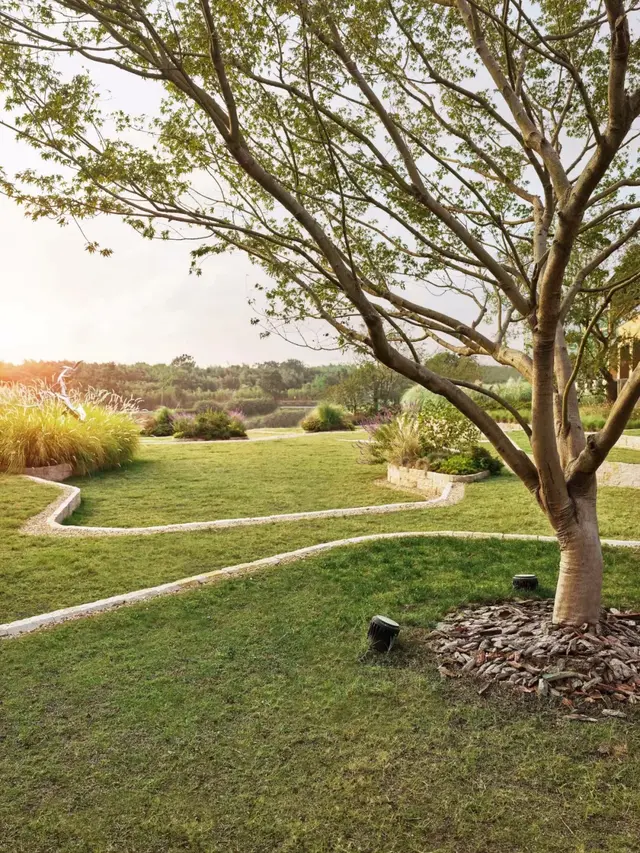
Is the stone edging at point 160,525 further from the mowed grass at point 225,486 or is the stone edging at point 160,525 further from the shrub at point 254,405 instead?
the shrub at point 254,405

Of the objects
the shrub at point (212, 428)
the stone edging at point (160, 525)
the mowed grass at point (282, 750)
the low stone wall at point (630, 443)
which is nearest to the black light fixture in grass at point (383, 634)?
the mowed grass at point (282, 750)

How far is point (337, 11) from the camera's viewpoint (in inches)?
135

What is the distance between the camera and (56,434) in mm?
10391

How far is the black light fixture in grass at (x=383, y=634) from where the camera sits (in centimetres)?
346

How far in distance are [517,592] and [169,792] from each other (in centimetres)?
282

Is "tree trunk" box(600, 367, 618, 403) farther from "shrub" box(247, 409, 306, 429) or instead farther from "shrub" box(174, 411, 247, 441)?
"shrub" box(247, 409, 306, 429)

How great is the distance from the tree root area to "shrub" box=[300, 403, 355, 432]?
17.1 m

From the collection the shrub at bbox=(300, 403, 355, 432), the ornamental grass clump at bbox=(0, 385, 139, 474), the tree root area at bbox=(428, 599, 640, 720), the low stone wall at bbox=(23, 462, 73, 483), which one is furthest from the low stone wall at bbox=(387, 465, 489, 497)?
the shrub at bbox=(300, 403, 355, 432)

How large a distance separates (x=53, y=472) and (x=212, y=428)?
8.26 m

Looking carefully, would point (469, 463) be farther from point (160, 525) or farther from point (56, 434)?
point (56, 434)

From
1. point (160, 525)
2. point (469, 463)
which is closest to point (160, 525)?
point (160, 525)

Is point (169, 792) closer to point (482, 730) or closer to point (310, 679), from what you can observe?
point (310, 679)

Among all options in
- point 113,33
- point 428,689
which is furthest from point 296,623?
point 113,33

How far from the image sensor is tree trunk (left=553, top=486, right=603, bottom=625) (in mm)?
3377
